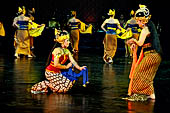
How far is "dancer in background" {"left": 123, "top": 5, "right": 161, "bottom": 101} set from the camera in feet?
32.6

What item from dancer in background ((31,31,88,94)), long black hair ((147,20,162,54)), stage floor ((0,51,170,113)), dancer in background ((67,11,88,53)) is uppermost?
dancer in background ((67,11,88,53))

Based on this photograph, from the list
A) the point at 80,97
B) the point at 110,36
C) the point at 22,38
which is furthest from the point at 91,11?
the point at 80,97

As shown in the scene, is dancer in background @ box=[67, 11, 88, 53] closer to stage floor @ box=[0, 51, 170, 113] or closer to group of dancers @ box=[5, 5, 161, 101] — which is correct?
stage floor @ box=[0, 51, 170, 113]

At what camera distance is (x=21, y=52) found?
21.2 metres

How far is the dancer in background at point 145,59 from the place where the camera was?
995 cm

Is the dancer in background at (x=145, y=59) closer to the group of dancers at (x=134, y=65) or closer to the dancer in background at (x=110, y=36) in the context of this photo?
the group of dancers at (x=134, y=65)

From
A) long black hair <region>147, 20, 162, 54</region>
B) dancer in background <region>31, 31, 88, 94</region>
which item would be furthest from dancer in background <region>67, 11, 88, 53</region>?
long black hair <region>147, 20, 162, 54</region>

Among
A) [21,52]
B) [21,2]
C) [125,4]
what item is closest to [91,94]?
[21,52]

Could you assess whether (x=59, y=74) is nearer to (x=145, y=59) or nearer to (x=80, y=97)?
(x=80, y=97)

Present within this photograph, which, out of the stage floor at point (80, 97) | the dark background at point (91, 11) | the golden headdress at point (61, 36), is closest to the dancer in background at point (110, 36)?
the stage floor at point (80, 97)

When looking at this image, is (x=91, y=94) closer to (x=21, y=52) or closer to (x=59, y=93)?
(x=59, y=93)

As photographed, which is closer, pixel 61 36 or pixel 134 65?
pixel 134 65

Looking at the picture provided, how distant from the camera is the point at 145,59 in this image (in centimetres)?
999

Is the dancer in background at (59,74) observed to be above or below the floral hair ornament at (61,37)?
below
